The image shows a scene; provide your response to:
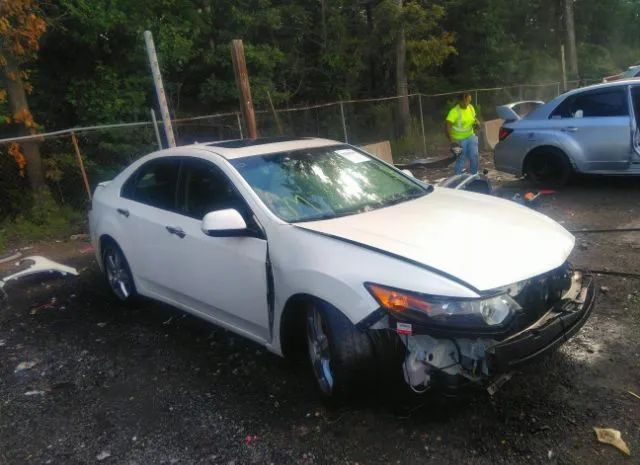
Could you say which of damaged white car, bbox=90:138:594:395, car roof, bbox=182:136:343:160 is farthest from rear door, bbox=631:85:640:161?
car roof, bbox=182:136:343:160

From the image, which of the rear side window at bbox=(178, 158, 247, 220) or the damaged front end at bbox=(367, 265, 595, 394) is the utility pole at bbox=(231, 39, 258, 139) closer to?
the rear side window at bbox=(178, 158, 247, 220)

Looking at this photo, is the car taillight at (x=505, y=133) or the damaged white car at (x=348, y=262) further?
the car taillight at (x=505, y=133)

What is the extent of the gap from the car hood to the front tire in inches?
94.4

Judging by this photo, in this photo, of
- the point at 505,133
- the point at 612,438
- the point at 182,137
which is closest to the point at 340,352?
the point at 612,438

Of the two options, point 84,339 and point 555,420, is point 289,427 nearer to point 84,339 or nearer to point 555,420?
point 555,420

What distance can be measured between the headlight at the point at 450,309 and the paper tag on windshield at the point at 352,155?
1.90 metres

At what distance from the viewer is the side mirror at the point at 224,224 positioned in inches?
139

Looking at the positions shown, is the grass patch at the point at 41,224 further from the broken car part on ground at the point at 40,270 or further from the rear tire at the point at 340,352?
the rear tire at the point at 340,352

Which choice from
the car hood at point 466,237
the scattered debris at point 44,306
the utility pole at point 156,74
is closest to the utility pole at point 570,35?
the utility pole at point 156,74

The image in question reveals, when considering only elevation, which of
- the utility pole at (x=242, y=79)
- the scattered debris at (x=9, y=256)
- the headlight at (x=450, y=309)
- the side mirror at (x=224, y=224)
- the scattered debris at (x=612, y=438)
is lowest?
the scattered debris at (x=612, y=438)

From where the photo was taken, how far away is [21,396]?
3.98m

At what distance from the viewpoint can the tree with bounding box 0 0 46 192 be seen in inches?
388

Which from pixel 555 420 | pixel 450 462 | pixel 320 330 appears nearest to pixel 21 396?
pixel 320 330

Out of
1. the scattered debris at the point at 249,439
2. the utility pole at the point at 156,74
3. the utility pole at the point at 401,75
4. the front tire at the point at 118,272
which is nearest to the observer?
the scattered debris at the point at 249,439
